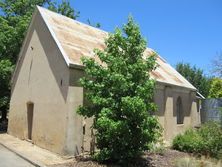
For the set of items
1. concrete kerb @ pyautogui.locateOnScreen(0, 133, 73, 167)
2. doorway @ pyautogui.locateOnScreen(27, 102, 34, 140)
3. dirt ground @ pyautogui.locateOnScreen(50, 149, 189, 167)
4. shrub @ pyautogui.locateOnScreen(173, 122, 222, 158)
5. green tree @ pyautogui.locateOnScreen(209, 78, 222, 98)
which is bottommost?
dirt ground @ pyautogui.locateOnScreen(50, 149, 189, 167)

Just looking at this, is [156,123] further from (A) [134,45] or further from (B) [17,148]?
(B) [17,148]

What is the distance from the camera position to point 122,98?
13.4 meters

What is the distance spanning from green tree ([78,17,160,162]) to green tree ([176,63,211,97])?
126 ft

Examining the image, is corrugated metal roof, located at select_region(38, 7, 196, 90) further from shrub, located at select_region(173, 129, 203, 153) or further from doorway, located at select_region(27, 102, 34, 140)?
doorway, located at select_region(27, 102, 34, 140)

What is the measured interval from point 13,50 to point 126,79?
12426mm

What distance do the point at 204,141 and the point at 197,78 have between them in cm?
3483

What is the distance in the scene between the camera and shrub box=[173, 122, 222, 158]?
1769 cm

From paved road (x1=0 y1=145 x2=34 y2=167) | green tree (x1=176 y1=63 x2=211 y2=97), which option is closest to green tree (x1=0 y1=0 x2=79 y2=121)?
paved road (x1=0 y1=145 x2=34 y2=167)

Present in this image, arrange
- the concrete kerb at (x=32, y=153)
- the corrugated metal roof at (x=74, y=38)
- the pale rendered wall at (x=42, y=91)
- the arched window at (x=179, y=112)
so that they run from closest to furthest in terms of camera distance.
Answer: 1. the concrete kerb at (x=32, y=153)
2. the pale rendered wall at (x=42, y=91)
3. the corrugated metal roof at (x=74, y=38)
4. the arched window at (x=179, y=112)

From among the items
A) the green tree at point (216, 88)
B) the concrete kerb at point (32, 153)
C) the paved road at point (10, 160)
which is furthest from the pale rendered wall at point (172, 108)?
the paved road at point (10, 160)

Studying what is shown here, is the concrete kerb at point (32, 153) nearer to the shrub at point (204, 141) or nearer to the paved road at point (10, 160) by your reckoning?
the paved road at point (10, 160)

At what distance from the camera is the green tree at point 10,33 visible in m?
23.0

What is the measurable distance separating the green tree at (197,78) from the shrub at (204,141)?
32472 millimetres

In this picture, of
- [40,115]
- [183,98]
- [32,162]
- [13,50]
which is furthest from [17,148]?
[183,98]
